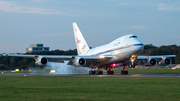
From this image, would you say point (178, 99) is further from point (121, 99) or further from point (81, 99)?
point (81, 99)

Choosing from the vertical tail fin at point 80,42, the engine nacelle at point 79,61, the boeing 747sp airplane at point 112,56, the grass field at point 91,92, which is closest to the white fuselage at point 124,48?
the boeing 747sp airplane at point 112,56

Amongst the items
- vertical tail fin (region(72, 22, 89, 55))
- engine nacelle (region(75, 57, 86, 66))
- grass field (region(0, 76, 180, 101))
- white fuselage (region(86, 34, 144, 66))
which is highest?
vertical tail fin (region(72, 22, 89, 55))

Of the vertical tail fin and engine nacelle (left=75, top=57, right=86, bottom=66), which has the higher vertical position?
the vertical tail fin

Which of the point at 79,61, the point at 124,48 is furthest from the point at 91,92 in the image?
the point at 79,61

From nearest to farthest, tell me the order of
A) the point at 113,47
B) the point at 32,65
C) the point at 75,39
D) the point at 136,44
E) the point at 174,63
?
the point at 136,44, the point at 113,47, the point at 75,39, the point at 32,65, the point at 174,63

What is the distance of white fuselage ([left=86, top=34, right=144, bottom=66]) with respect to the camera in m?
44.4

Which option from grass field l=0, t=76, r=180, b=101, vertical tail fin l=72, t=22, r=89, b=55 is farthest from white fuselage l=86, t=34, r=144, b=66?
grass field l=0, t=76, r=180, b=101

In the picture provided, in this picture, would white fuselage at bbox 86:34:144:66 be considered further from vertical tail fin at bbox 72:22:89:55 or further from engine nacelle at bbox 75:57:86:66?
vertical tail fin at bbox 72:22:89:55

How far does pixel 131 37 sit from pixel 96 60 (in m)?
8.09

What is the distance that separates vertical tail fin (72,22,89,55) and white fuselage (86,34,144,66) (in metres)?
12.2

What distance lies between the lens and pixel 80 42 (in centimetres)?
6381

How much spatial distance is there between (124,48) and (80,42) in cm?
1960

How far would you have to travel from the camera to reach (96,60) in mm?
50781

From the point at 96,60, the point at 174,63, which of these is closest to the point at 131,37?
the point at 96,60
